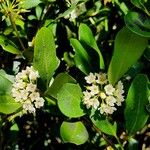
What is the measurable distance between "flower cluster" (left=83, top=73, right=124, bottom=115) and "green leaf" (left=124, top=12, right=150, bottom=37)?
0.65 ft

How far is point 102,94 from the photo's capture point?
133 cm

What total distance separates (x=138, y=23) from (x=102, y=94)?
0.24 metres

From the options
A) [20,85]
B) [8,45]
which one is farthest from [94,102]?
[8,45]

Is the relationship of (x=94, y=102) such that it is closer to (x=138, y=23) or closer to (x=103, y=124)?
(x=103, y=124)

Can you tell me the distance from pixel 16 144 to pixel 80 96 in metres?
0.71

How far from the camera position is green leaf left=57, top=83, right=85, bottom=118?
1242mm

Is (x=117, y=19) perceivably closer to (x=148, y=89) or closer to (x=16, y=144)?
(x=148, y=89)

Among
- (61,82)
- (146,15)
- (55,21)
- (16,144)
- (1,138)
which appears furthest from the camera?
(16,144)

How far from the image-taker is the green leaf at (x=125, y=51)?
1238 mm

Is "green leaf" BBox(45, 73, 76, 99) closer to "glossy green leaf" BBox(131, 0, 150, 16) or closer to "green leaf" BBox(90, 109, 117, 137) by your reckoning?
"green leaf" BBox(90, 109, 117, 137)

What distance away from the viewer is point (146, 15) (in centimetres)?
139

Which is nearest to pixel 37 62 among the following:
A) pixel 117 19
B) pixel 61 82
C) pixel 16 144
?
pixel 61 82

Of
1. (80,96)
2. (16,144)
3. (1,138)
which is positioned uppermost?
(80,96)

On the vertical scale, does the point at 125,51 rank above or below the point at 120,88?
above
